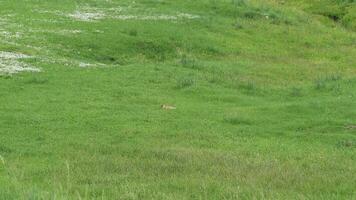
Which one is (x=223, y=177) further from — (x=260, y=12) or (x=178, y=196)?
A: (x=260, y=12)

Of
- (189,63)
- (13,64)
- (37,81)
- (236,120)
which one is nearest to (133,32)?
(189,63)

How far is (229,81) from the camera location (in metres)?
30.4

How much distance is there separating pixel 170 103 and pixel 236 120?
3.25m

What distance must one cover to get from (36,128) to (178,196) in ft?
29.1

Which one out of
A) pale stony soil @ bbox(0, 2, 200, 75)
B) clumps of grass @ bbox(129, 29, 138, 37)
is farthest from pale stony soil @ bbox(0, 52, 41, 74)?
clumps of grass @ bbox(129, 29, 138, 37)

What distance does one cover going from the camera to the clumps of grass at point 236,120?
22.7 meters

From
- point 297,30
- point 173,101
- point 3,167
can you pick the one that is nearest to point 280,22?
point 297,30

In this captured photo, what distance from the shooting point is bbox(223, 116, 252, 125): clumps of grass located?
22734 mm

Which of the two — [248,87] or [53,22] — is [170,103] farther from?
[53,22]

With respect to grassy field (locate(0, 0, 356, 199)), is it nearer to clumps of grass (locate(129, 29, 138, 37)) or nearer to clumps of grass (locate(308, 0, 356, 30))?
clumps of grass (locate(129, 29, 138, 37))

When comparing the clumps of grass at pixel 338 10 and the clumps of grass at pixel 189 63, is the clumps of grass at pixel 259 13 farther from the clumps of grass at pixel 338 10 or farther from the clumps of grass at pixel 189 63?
the clumps of grass at pixel 189 63

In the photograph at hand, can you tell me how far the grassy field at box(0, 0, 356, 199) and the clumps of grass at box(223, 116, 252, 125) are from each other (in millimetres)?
88

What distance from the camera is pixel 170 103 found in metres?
25.2

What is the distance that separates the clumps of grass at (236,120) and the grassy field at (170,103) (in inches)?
3.5
